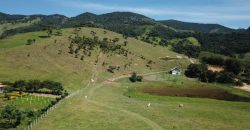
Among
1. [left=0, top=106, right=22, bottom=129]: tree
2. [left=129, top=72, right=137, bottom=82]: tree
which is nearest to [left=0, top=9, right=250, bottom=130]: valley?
[left=129, top=72, right=137, bottom=82]: tree

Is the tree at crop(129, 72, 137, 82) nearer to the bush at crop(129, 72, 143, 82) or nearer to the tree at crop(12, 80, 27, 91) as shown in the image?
the bush at crop(129, 72, 143, 82)

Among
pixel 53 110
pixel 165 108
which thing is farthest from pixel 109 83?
pixel 53 110

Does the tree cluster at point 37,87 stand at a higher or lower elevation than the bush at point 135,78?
higher

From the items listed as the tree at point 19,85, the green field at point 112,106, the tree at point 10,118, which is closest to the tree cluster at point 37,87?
the tree at point 19,85

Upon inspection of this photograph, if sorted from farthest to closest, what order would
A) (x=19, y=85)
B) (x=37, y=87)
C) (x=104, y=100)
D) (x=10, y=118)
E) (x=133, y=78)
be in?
(x=133, y=78)
(x=19, y=85)
(x=37, y=87)
(x=104, y=100)
(x=10, y=118)

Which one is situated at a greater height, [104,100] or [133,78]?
[104,100]

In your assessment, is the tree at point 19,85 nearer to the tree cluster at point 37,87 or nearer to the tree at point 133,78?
the tree cluster at point 37,87

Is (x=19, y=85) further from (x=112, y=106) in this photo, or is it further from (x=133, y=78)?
(x=133, y=78)

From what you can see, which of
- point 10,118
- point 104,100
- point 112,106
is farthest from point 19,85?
point 10,118

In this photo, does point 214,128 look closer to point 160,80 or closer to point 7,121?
point 7,121
